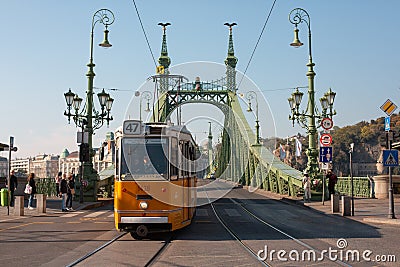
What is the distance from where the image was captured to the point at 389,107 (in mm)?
17891

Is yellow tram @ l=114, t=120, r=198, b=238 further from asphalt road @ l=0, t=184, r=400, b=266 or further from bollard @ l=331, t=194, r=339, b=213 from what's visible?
bollard @ l=331, t=194, r=339, b=213

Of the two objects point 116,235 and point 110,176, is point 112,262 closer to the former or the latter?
point 116,235

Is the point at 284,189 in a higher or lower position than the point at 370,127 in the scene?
lower

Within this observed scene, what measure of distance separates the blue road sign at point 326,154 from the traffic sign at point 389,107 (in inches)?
205

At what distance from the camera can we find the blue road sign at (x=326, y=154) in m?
22.9

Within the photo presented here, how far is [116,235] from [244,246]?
4034 mm

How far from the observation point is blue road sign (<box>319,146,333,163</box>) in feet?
75.3

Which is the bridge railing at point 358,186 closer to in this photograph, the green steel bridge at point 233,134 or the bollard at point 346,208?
the green steel bridge at point 233,134

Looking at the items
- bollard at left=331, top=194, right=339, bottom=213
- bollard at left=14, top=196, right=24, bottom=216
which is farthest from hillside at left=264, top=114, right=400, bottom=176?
bollard at left=14, top=196, right=24, bottom=216

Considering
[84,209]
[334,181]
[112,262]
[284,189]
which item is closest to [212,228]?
[112,262]

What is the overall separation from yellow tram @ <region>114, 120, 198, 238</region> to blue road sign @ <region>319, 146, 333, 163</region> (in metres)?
11.6

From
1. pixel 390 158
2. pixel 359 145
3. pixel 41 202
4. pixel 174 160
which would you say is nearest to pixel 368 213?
pixel 390 158

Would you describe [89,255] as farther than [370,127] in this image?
No

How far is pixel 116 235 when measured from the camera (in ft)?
46.2
